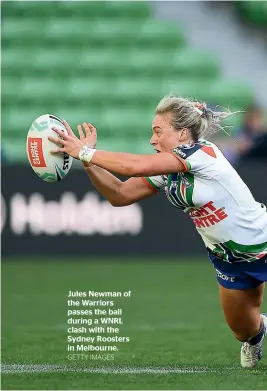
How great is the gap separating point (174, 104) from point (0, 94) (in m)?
11.6

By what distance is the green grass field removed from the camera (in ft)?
18.8

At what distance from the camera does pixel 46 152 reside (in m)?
6.08

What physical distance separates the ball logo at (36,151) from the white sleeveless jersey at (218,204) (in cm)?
84

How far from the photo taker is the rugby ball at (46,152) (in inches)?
239

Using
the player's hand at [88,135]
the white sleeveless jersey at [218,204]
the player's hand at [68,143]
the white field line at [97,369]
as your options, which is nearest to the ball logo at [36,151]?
the player's hand at [68,143]

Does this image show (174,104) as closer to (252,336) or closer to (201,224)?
(201,224)

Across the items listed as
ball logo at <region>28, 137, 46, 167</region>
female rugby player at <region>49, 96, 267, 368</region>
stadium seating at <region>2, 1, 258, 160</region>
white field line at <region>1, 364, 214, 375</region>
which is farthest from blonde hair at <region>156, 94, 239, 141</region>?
stadium seating at <region>2, 1, 258, 160</region>

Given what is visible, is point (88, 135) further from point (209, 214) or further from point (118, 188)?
point (209, 214)

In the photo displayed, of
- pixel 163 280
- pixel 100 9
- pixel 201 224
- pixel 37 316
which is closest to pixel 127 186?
pixel 201 224

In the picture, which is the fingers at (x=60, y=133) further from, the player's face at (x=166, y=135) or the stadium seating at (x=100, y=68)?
the stadium seating at (x=100, y=68)

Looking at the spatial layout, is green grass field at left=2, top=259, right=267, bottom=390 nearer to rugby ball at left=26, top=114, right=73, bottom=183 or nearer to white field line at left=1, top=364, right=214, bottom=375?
white field line at left=1, top=364, right=214, bottom=375

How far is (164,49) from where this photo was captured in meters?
18.1

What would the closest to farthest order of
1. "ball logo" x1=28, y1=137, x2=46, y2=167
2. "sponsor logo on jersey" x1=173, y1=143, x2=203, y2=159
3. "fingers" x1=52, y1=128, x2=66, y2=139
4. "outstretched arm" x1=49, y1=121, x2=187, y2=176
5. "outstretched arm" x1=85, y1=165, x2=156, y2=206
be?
"outstretched arm" x1=49, y1=121, x2=187, y2=176, "sponsor logo on jersey" x1=173, y1=143, x2=203, y2=159, "fingers" x1=52, y1=128, x2=66, y2=139, "ball logo" x1=28, y1=137, x2=46, y2=167, "outstretched arm" x1=85, y1=165, x2=156, y2=206

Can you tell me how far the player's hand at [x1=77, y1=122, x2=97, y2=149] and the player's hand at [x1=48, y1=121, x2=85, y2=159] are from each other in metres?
0.05
